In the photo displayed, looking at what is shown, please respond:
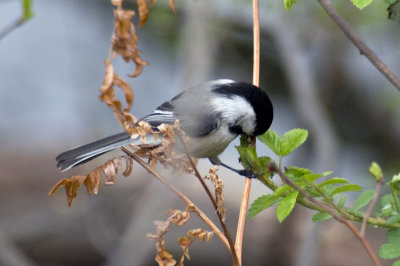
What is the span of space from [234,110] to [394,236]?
112 centimetres

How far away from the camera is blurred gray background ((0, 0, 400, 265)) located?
12.5 ft

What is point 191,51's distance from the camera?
3.83 m

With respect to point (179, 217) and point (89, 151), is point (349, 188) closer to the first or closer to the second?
point (179, 217)

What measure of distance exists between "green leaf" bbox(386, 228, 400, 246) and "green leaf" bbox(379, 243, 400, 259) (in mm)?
12

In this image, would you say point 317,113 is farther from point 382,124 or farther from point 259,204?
point 259,204

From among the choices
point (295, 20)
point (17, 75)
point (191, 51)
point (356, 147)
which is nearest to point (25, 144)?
point (17, 75)

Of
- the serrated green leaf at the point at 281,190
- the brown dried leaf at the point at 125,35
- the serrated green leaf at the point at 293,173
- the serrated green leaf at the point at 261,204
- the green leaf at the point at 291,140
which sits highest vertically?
the brown dried leaf at the point at 125,35

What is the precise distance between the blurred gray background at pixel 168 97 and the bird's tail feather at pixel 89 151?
1.55 metres

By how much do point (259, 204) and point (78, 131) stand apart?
3.82 meters

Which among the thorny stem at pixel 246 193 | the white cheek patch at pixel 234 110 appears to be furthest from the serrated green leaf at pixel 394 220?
the white cheek patch at pixel 234 110

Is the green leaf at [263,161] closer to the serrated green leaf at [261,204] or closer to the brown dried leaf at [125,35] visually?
the serrated green leaf at [261,204]

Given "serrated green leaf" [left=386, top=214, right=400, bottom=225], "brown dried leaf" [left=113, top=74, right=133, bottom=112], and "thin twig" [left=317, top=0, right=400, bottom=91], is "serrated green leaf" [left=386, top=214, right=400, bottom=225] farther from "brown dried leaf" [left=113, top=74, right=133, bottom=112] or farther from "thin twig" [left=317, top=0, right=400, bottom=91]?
"brown dried leaf" [left=113, top=74, right=133, bottom=112]

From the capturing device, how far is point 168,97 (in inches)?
195

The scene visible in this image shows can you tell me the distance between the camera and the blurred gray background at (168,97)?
3805 millimetres
